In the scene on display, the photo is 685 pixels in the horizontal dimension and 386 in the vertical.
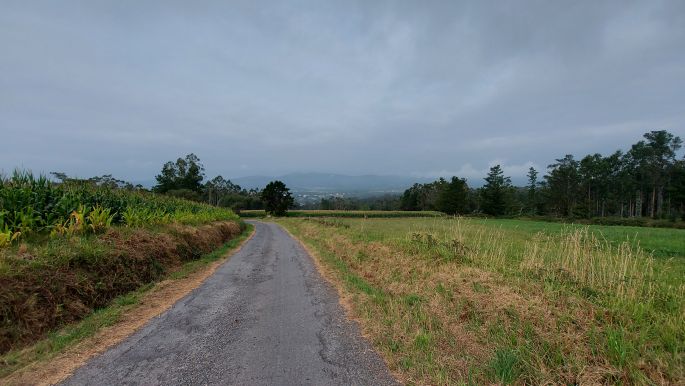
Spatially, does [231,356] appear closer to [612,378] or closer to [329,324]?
[329,324]

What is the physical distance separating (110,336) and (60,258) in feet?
7.27

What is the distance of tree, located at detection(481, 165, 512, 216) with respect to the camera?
280 ft

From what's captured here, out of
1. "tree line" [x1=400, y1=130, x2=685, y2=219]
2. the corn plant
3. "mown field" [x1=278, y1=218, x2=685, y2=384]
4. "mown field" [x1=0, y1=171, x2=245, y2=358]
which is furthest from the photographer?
"tree line" [x1=400, y1=130, x2=685, y2=219]

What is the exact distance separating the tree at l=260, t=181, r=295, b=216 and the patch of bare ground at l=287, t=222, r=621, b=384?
67.5 meters

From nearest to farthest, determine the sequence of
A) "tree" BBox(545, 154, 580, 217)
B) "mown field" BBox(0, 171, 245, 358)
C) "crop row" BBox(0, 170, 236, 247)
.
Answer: "mown field" BBox(0, 171, 245, 358) < "crop row" BBox(0, 170, 236, 247) < "tree" BBox(545, 154, 580, 217)

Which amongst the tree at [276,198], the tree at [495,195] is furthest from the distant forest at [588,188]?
the tree at [276,198]

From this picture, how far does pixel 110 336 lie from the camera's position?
4.96 m

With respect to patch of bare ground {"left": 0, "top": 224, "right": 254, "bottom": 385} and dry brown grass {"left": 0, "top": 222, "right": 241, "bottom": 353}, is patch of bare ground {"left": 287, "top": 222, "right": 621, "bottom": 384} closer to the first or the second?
patch of bare ground {"left": 0, "top": 224, "right": 254, "bottom": 385}

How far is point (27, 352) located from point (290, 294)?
14.9ft

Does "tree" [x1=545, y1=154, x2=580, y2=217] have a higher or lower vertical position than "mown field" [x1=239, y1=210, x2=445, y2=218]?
higher

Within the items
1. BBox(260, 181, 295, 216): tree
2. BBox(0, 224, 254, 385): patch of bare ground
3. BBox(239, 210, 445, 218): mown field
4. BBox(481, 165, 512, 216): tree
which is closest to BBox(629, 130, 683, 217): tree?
BBox(481, 165, 512, 216): tree

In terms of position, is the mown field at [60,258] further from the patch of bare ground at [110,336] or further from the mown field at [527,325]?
the mown field at [527,325]


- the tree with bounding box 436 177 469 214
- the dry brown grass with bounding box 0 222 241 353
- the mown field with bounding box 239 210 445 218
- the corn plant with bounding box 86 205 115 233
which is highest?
the tree with bounding box 436 177 469 214

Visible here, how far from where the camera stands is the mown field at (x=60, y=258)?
4.88m
